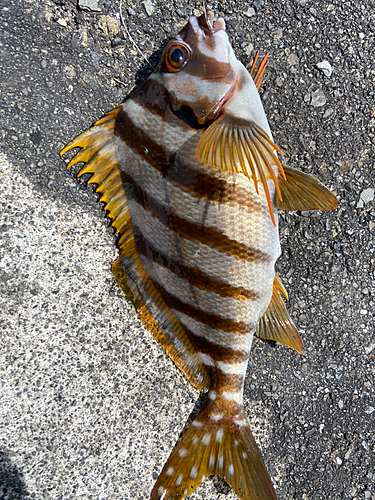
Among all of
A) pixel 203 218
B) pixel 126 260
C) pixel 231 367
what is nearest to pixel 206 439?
pixel 231 367

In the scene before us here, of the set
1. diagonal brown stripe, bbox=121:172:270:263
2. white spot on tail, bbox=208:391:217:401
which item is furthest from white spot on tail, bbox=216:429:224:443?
diagonal brown stripe, bbox=121:172:270:263

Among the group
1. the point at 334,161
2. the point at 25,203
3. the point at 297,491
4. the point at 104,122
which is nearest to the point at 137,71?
the point at 104,122

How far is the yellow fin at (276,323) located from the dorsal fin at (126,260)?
360 mm

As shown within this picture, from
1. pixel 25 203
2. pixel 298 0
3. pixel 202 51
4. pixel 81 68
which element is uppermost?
pixel 298 0

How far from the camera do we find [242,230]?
4.42 feet

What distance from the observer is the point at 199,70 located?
1.32 meters

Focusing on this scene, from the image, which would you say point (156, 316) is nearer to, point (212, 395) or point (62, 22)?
point (212, 395)

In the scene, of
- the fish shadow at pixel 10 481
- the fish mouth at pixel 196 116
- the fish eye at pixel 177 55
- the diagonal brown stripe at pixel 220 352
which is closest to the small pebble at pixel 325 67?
the fish mouth at pixel 196 116

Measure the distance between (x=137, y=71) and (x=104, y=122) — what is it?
40 centimetres

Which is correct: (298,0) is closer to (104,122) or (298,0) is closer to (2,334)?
(104,122)

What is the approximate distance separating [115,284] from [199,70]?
1.05 m

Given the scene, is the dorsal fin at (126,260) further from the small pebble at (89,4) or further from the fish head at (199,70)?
the small pebble at (89,4)

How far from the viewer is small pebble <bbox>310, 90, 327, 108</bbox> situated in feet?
5.93

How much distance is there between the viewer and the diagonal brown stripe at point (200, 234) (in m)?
1.34
